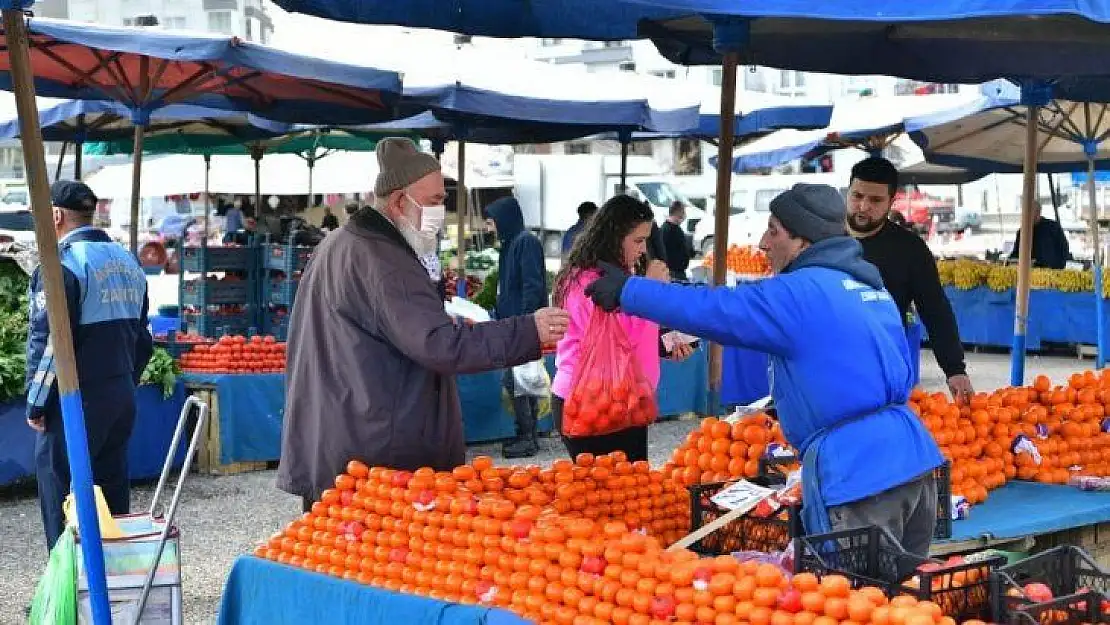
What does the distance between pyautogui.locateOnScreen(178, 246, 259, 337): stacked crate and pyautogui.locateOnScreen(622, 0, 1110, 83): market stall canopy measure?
848cm

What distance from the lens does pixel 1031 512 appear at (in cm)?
568

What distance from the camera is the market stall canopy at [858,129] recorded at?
54.7 ft

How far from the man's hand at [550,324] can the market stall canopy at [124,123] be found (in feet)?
24.6

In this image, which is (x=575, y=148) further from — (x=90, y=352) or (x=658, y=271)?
(x=658, y=271)

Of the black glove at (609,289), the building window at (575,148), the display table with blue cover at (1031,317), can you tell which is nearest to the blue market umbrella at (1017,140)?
the display table with blue cover at (1031,317)

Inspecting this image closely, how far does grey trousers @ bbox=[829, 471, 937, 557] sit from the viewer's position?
4211mm

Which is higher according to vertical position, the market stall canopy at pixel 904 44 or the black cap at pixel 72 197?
the market stall canopy at pixel 904 44

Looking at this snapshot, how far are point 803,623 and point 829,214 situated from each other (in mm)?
1281

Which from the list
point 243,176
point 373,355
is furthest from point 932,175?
point 373,355

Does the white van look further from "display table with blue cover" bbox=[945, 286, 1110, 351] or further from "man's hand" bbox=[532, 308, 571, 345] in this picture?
"man's hand" bbox=[532, 308, 571, 345]

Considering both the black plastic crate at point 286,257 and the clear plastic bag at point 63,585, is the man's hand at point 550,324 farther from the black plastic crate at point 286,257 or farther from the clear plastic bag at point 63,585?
the black plastic crate at point 286,257

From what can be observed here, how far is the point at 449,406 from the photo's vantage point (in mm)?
5066

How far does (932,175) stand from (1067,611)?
74.0 ft

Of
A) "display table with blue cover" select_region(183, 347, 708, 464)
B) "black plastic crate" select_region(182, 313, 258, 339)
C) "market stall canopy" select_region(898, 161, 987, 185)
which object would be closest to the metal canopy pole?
"display table with blue cover" select_region(183, 347, 708, 464)
